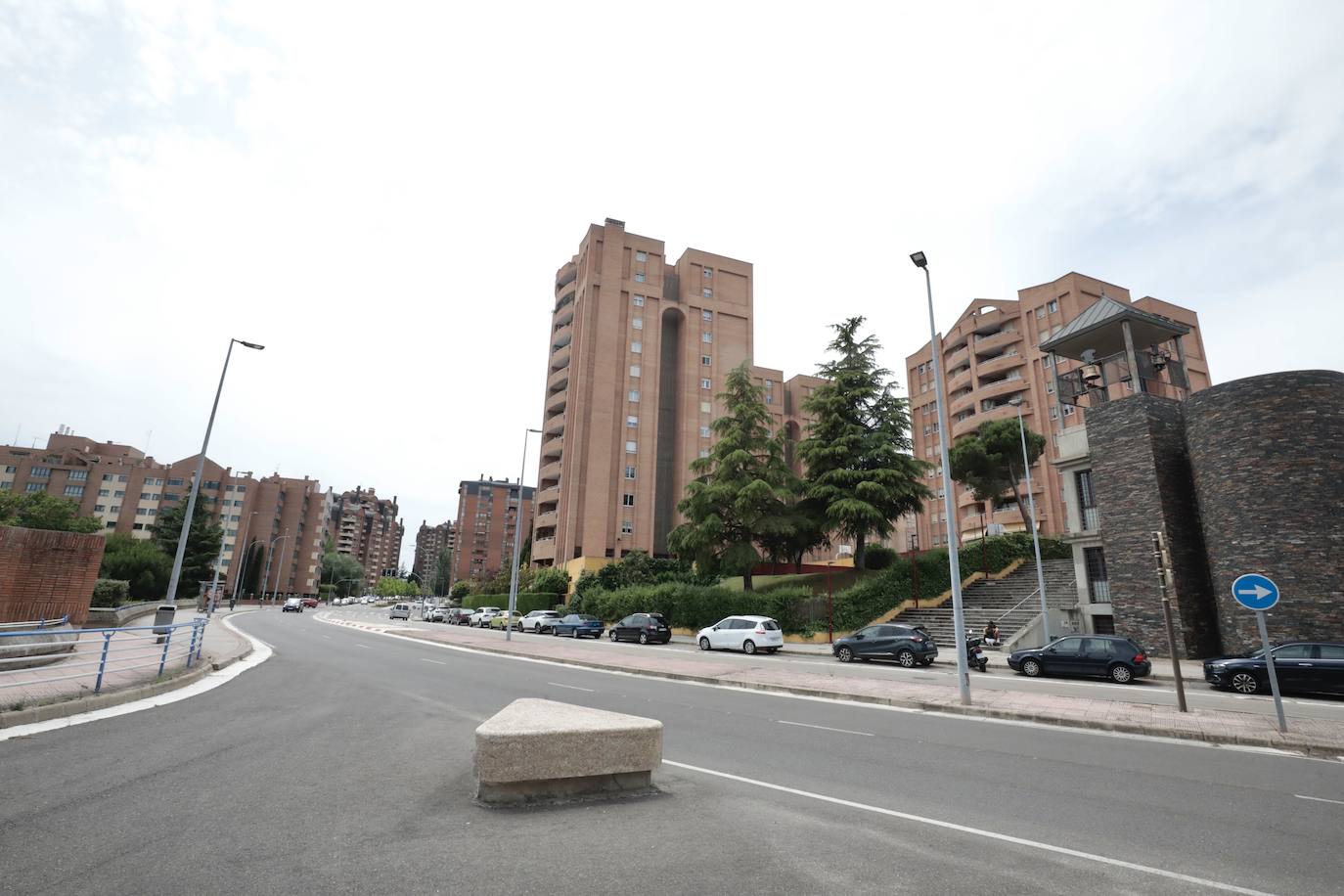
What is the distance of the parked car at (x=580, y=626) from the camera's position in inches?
1407

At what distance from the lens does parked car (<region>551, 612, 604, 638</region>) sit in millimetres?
35750

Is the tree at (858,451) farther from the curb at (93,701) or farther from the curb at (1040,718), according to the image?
the curb at (93,701)

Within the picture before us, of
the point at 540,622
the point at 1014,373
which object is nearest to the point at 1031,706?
the point at 540,622

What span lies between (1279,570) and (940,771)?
20.1 m

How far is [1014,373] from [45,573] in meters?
68.9

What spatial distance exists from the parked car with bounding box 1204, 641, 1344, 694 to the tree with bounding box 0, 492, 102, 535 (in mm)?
72148

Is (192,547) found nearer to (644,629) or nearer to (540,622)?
(540,622)

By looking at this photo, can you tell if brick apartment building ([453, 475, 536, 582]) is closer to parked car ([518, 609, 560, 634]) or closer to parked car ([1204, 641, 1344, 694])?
parked car ([518, 609, 560, 634])

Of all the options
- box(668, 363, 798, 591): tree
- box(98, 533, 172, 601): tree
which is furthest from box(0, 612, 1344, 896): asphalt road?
box(98, 533, 172, 601): tree

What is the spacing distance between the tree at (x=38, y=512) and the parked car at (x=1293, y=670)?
237 ft

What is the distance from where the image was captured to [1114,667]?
59.6 ft

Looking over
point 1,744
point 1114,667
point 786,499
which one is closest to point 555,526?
point 786,499

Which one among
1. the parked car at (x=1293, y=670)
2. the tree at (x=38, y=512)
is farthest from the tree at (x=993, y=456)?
the tree at (x=38, y=512)

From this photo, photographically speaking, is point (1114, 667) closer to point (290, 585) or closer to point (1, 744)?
point (1, 744)
